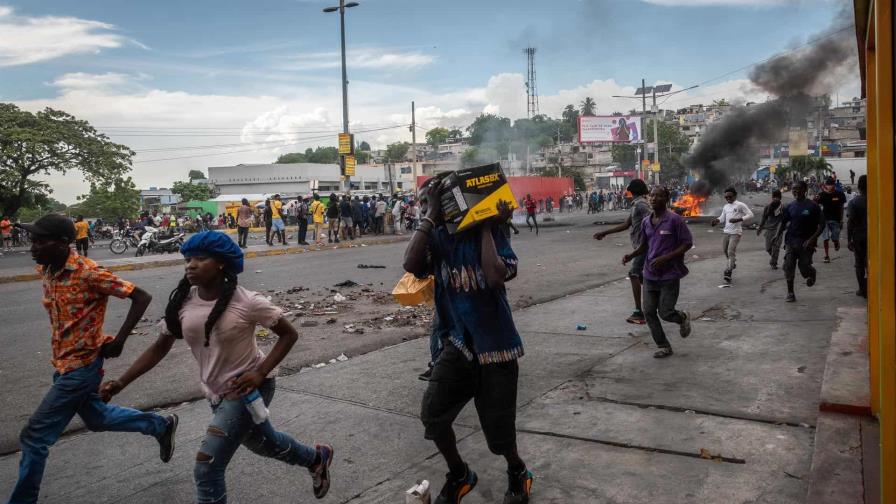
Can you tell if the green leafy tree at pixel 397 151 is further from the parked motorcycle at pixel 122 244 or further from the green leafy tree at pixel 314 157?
the parked motorcycle at pixel 122 244

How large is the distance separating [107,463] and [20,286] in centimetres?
1163

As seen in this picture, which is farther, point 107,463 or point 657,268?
point 657,268

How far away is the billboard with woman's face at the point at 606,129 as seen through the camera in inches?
2569

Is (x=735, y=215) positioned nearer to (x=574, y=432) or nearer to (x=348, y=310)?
(x=348, y=310)

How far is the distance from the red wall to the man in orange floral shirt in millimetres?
33573

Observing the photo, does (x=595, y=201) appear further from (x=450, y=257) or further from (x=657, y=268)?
(x=450, y=257)

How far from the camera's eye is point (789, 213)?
8969mm

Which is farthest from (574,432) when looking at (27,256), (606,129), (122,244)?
(606,129)

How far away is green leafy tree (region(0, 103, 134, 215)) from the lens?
32.2 m

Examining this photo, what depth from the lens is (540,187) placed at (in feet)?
144

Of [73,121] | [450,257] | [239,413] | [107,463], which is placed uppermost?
[73,121]

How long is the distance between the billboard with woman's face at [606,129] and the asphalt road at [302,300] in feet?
149

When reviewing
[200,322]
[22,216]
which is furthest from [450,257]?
[22,216]

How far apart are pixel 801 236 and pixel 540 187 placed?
35443 mm
